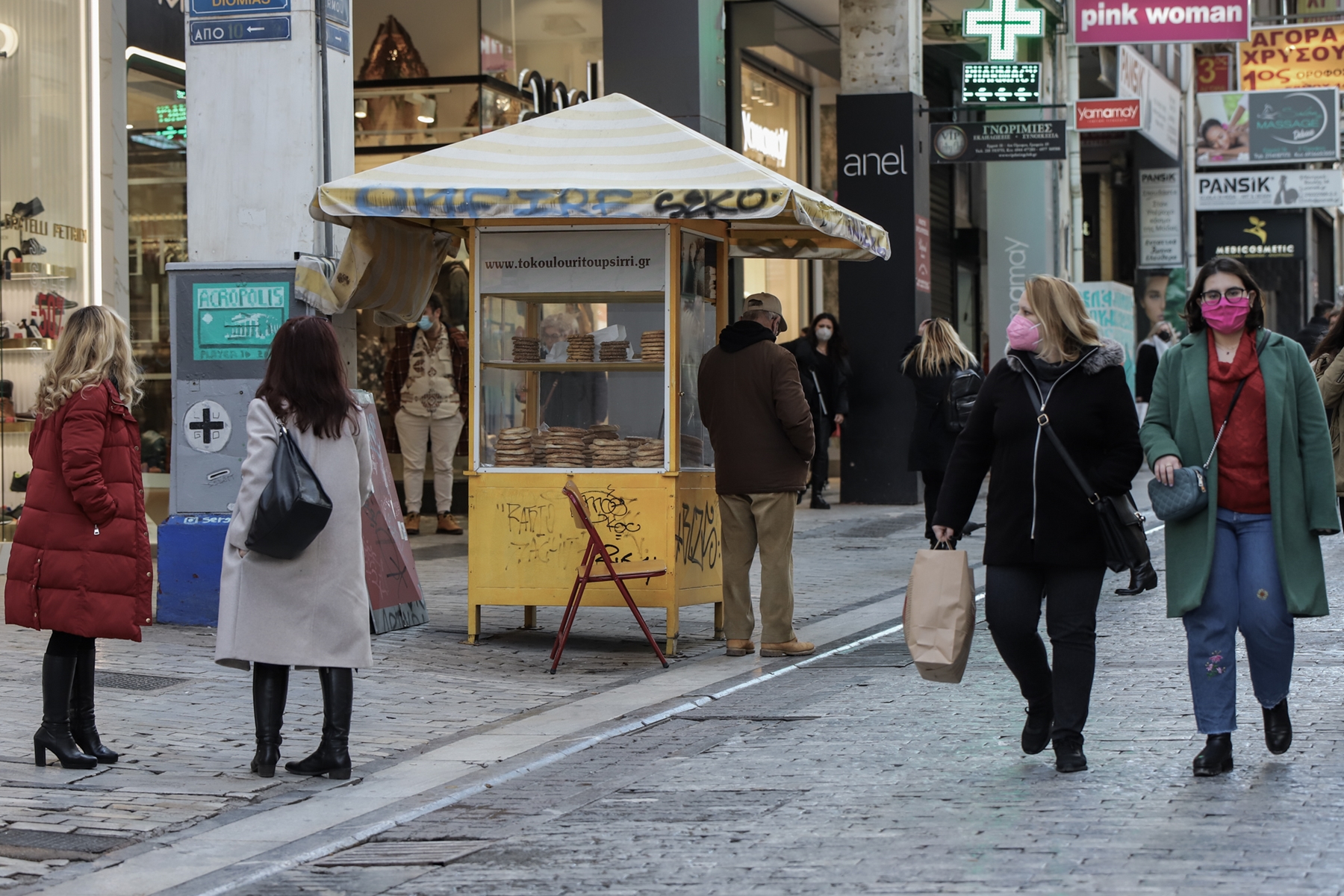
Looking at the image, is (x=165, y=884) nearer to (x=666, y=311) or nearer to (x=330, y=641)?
(x=330, y=641)

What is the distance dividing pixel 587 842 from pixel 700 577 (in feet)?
14.0

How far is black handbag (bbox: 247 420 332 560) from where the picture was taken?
600 cm

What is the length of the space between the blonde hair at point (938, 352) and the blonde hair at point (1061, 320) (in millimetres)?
7138

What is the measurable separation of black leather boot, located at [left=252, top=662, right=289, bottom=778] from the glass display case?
289cm

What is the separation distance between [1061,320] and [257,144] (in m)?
5.56

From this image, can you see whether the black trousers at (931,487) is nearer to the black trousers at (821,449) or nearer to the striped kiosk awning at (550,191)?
the striped kiosk awning at (550,191)

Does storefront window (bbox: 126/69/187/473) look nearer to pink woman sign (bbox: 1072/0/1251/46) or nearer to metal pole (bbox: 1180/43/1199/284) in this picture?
pink woman sign (bbox: 1072/0/1251/46)

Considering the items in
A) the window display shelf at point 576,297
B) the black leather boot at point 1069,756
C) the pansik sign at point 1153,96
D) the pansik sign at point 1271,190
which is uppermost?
the pansik sign at point 1153,96

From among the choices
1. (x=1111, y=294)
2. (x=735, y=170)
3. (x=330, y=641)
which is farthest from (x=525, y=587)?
(x=1111, y=294)

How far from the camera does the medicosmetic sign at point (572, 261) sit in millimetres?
9117

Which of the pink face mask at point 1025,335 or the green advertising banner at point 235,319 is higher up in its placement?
the green advertising banner at point 235,319

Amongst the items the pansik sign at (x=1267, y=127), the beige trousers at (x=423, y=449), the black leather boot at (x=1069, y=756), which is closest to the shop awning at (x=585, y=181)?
the black leather boot at (x=1069, y=756)

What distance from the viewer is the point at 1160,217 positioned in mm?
31516

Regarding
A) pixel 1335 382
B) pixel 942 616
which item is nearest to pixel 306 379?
pixel 942 616
